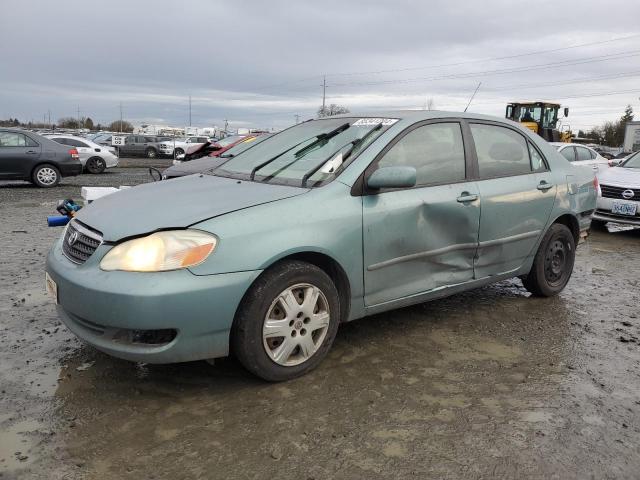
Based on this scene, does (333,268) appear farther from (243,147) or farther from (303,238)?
(243,147)

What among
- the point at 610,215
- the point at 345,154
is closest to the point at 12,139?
the point at 345,154

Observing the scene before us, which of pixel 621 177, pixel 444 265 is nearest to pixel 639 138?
pixel 621 177

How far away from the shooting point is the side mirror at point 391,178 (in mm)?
3305

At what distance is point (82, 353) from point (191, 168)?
5.29 metres

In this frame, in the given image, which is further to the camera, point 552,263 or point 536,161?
point 552,263

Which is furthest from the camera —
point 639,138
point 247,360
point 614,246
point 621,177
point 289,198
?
point 639,138

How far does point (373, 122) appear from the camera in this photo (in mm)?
3877

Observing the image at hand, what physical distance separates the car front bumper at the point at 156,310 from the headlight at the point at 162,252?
0.04 metres

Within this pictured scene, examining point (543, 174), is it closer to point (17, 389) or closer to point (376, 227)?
point (376, 227)

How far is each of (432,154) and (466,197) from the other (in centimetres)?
39

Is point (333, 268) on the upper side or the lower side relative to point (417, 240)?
lower

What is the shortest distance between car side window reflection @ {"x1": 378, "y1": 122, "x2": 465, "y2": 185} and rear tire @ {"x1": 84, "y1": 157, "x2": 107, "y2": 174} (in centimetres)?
1738

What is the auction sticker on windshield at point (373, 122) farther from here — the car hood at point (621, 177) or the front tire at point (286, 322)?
the car hood at point (621, 177)

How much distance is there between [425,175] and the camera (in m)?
3.75
